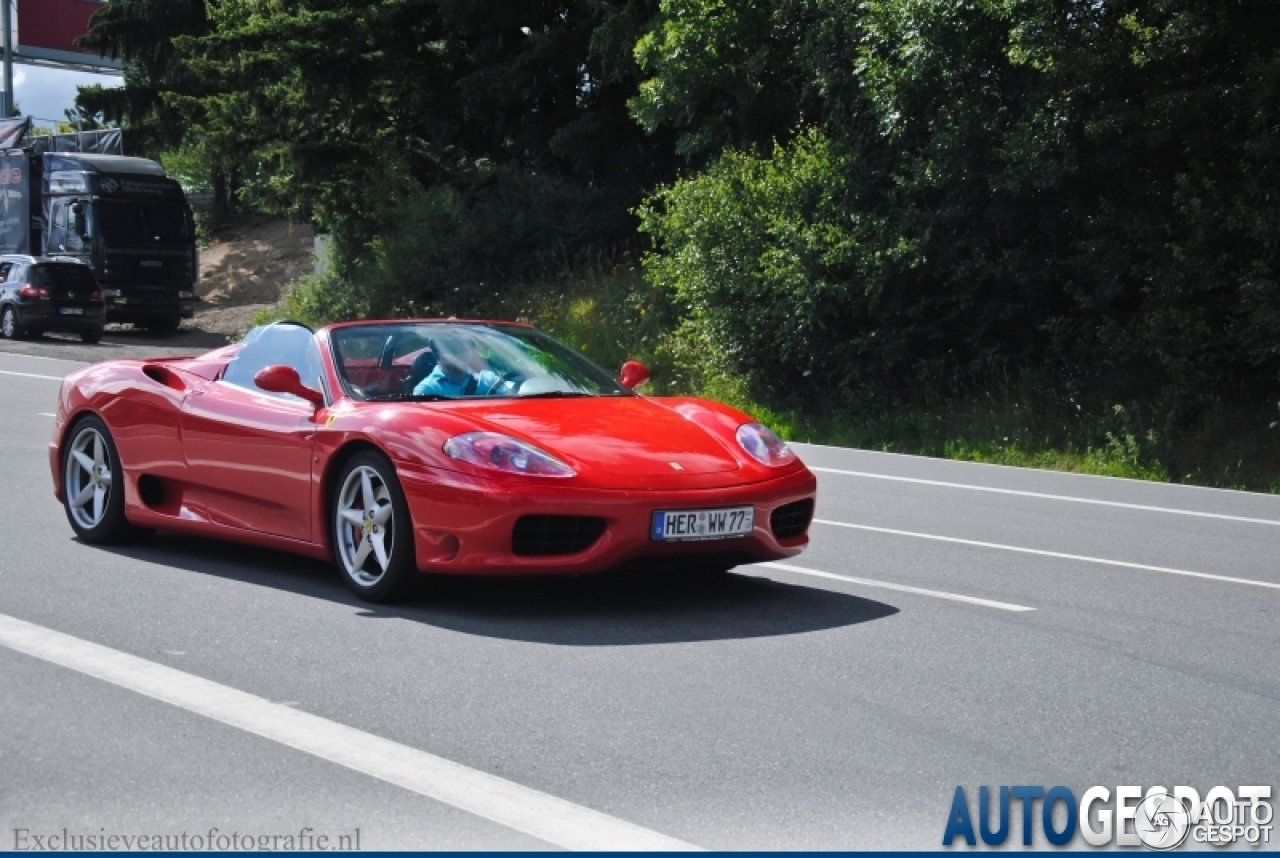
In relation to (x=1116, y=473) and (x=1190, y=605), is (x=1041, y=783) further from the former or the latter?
(x=1116, y=473)

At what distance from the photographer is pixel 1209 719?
243 inches

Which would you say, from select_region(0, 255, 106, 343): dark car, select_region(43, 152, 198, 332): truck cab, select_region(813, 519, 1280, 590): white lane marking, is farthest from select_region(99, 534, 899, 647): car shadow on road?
select_region(43, 152, 198, 332): truck cab

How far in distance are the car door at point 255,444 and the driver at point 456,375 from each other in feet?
1.89

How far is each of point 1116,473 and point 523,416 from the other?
10150 mm

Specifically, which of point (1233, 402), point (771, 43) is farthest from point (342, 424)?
point (771, 43)

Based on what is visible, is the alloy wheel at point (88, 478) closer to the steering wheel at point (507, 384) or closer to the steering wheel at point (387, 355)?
the steering wheel at point (387, 355)

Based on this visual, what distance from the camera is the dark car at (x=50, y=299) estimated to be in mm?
37094

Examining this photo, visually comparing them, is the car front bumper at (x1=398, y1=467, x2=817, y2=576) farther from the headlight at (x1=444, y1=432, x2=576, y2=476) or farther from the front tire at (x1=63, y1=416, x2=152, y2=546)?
the front tire at (x1=63, y1=416, x2=152, y2=546)

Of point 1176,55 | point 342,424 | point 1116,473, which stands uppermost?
point 1176,55

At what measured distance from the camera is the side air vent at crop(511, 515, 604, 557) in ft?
25.4

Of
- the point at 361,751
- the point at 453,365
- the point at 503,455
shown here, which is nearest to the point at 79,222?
the point at 453,365

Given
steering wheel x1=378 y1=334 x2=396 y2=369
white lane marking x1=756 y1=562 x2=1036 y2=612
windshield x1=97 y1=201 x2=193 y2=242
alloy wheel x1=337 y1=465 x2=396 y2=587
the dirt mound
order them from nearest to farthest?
alloy wheel x1=337 y1=465 x2=396 y2=587, white lane marking x1=756 y1=562 x2=1036 y2=612, steering wheel x1=378 y1=334 x2=396 y2=369, windshield x1=97 y1=201 x2=193 y2=242, the dirt mound

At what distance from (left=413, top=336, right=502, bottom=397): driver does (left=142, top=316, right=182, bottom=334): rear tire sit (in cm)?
3360

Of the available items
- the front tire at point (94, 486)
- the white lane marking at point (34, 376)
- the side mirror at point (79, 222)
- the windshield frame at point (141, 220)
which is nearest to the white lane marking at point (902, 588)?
the front tire at point (94, 486)
